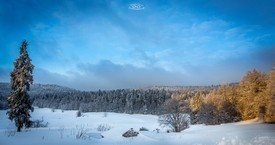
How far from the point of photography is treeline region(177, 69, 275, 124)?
44.7m

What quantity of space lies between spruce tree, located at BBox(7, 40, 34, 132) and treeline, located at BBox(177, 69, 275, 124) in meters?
28.7

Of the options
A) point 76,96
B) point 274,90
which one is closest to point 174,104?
point 274,90

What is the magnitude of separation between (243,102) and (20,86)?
42256 millimetres

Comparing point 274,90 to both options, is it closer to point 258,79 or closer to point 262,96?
point 262,96

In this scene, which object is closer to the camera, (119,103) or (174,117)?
(174,117)

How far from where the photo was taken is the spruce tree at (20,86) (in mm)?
30266

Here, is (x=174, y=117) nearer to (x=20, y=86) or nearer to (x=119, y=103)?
(x=20, y=86)

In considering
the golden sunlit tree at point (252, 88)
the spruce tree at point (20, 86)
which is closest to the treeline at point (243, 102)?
the golden sunlit tree at point (252, 88)

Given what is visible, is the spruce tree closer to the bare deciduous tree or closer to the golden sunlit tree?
the bare deciduous tree

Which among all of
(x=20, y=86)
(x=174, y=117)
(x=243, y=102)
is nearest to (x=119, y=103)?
(x=174, y=117)

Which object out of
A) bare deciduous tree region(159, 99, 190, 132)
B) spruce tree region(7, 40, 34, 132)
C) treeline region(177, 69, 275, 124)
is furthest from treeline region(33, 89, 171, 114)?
spruce tree region(7, 40, 34, 132)

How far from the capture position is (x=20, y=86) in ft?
99.1

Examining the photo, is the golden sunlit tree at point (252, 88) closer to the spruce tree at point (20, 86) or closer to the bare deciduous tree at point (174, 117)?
the bare deciduous tree at point (174, 117)

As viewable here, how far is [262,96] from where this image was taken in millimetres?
45781
